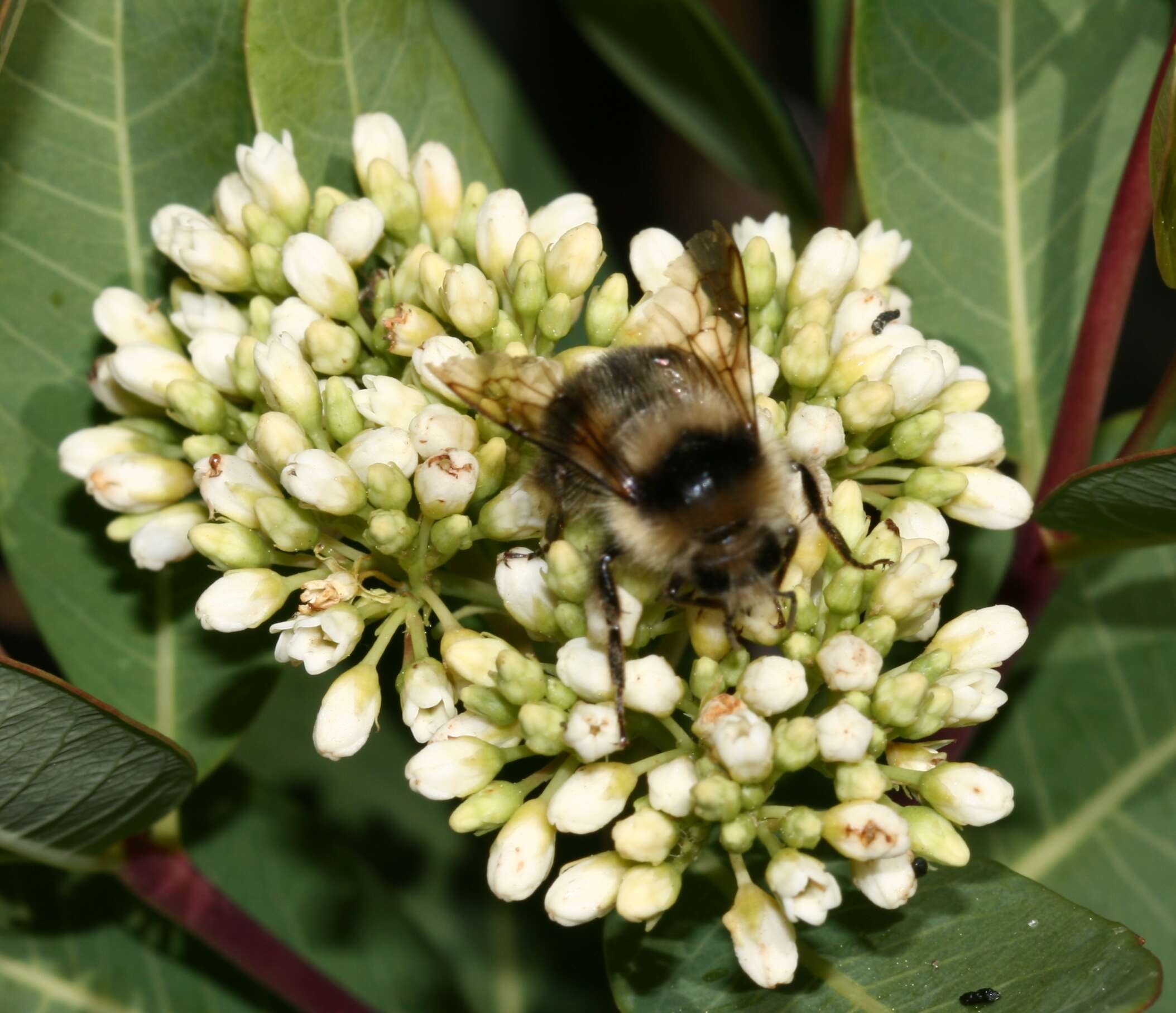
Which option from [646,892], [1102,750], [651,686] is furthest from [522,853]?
[1102,750]

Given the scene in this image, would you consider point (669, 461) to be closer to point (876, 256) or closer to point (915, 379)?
point (915, 379)

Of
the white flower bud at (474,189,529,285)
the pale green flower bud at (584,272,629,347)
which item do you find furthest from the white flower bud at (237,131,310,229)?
the pale green flower bud at (584,272,629,347)

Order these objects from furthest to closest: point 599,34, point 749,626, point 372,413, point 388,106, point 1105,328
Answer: point 599,34, point 388,106, point 1105,328, point 372,413, point 749,626

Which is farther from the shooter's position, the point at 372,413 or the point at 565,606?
the point at 372,413

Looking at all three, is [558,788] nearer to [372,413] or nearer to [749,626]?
[749,626]

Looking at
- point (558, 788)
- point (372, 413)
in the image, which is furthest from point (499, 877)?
point (372, 413)

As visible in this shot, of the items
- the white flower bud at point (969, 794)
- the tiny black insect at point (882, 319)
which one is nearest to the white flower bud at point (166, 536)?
the tiny black insect at point (882, 319)
